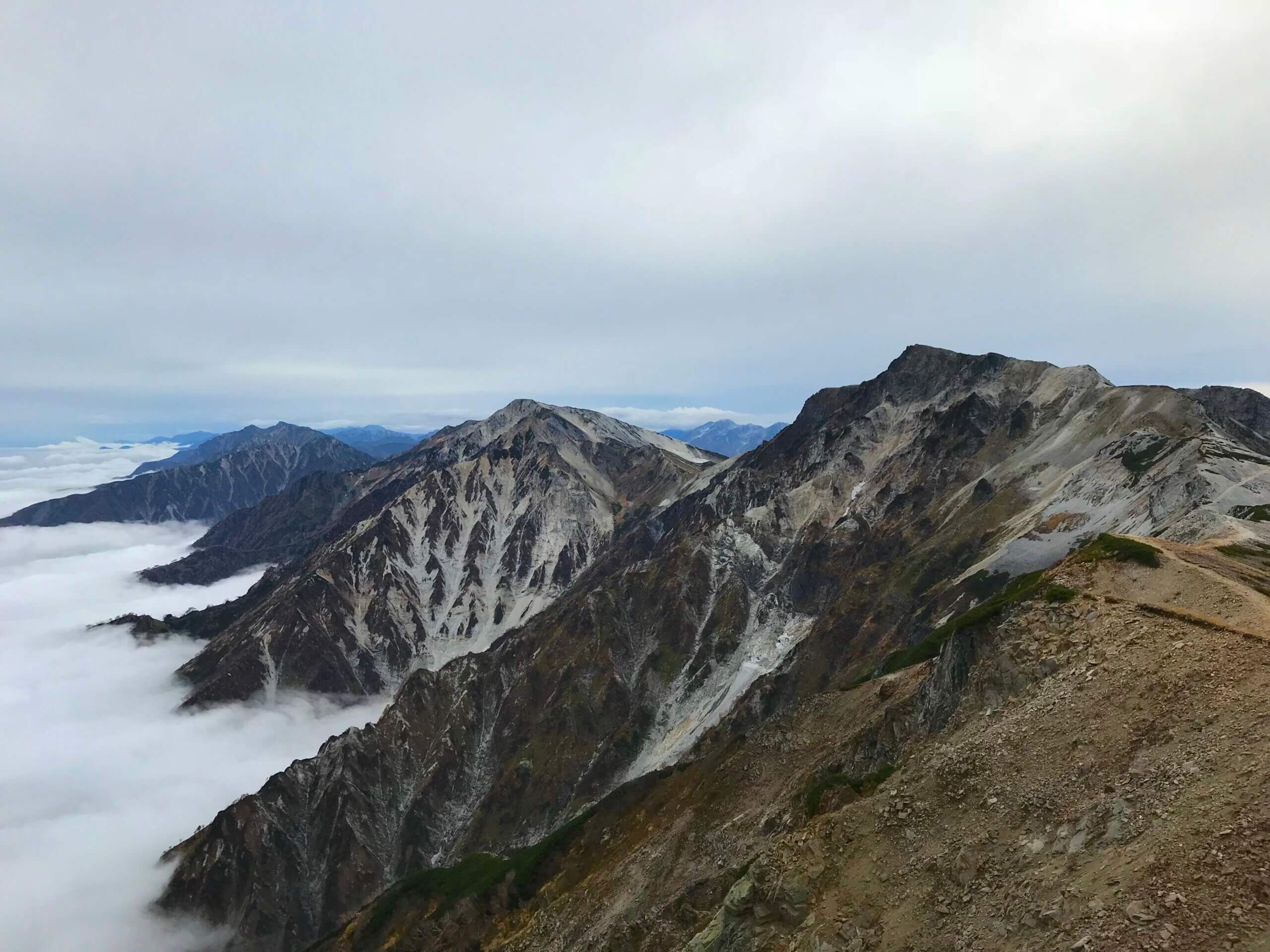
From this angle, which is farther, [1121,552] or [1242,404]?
[1242,404]

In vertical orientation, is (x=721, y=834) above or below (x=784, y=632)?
above

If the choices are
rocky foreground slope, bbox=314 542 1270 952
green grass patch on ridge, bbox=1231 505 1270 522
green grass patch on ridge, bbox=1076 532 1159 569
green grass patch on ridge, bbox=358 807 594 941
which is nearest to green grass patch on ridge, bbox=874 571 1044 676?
rocky foreground slope, bbox=314 542 1270 952

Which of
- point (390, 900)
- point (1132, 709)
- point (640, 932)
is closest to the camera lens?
point (1132, 709)

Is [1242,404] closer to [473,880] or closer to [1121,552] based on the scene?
[1121,552]

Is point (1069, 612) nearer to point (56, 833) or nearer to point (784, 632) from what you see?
point (784, 632)

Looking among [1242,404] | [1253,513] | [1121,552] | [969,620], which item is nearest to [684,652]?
[1253,513]

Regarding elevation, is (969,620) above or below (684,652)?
above

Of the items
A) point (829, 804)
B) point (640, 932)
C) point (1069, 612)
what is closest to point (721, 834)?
point (640, 932)

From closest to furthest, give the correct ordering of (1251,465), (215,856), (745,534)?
(1251,465)
(215,856)
(745,534)
